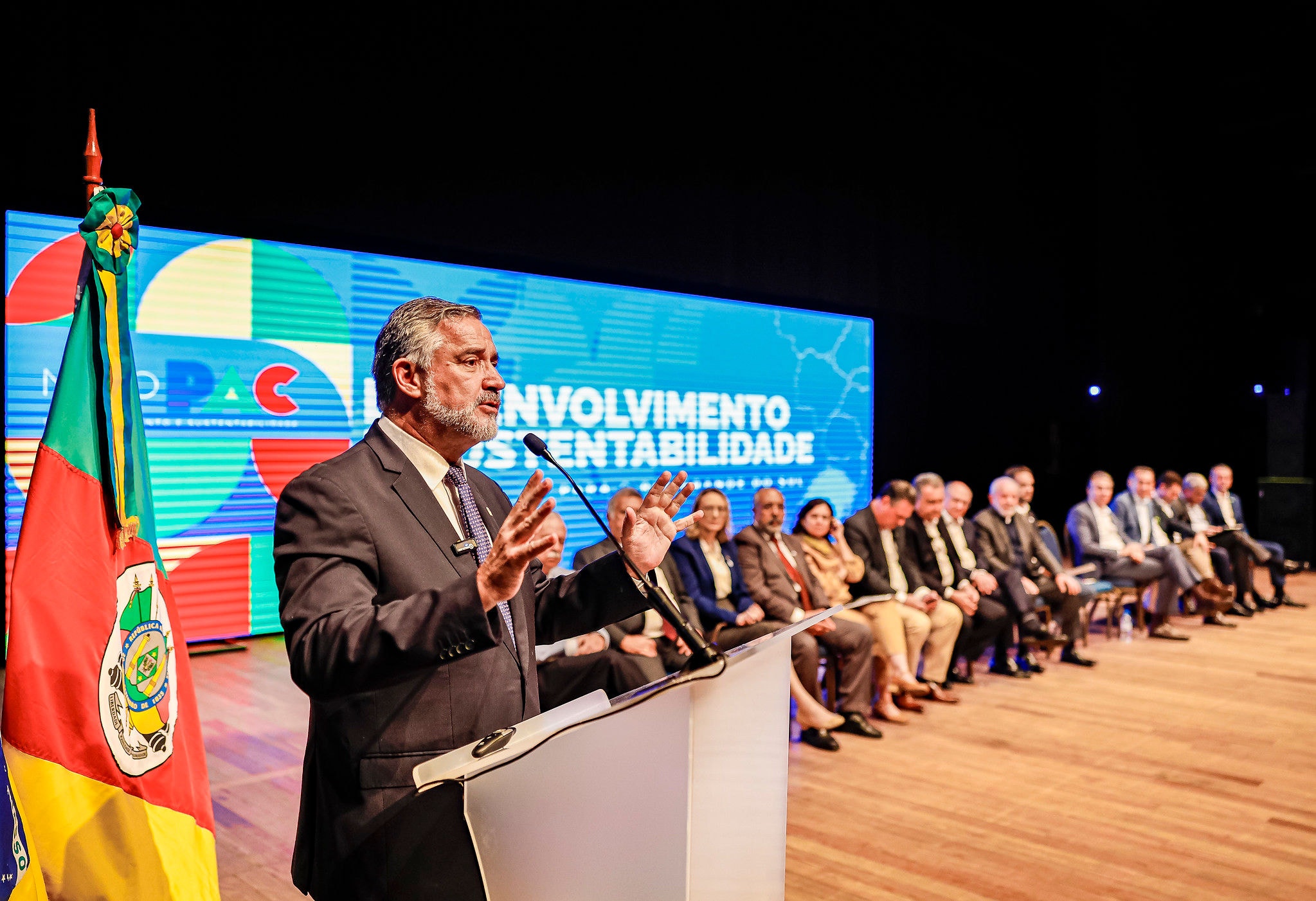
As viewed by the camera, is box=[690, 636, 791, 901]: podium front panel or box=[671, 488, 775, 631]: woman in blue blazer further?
box=[671, 488, 775, 631]: woman in blue blazer

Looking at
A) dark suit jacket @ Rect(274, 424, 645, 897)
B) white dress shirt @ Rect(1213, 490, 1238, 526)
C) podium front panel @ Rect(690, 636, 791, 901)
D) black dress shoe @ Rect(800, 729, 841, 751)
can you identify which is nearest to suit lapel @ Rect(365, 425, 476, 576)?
dark suit jacket @ Rect(274, 424, 645, 897)

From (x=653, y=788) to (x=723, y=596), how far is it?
3.67 metres

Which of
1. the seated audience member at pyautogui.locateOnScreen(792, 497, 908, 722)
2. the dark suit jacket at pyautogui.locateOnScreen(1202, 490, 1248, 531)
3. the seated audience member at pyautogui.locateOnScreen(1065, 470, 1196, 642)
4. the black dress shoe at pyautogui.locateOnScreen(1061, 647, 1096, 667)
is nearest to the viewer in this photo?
the seated audience member at pyautogui.locateOnScreen(792, 497, 908, 722)

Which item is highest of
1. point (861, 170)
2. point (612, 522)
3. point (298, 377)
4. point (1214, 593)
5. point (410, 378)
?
point (861, 170)

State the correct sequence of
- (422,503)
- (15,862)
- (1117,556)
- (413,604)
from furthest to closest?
(1117,556)
(15,862)
(422,503)
(413,604)

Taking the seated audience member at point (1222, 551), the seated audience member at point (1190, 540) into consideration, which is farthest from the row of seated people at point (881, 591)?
the seated audience member at point (1222, 551)

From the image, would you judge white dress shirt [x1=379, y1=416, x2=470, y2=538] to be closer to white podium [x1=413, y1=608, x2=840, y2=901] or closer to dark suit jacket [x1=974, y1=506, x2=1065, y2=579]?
white podium [x1=413, y1=608, x2=840, y2=901]

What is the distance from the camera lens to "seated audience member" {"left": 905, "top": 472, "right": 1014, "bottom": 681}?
218 inches

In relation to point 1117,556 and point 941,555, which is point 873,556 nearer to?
point 941,555

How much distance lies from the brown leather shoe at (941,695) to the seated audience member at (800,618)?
0.45m

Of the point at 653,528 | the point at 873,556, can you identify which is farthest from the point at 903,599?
the point at 653,528

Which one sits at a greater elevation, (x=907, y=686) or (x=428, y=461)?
(x=428, y=461)

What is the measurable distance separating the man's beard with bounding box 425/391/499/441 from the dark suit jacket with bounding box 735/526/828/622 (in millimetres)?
3299

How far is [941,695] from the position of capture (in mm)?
5168
